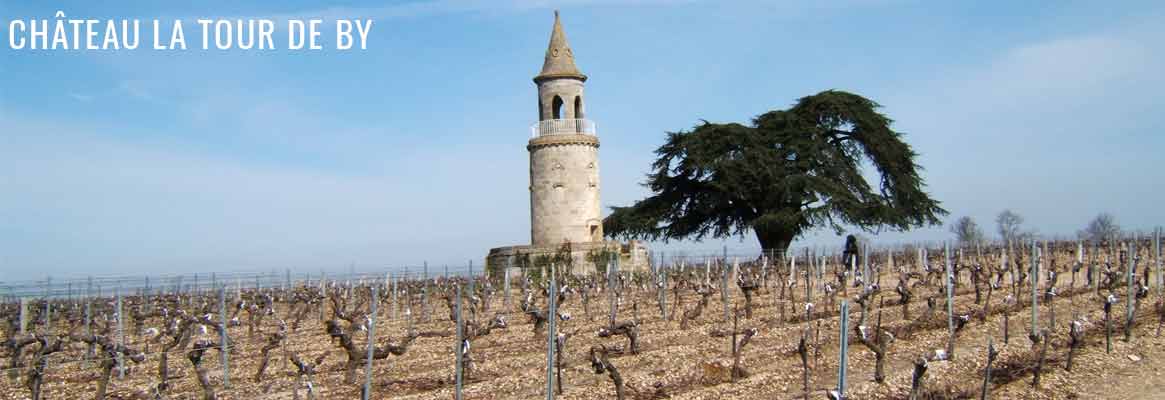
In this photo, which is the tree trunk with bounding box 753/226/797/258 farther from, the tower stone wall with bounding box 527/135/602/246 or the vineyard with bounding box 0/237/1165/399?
the vineyard with bounding box 0/237/1165/399

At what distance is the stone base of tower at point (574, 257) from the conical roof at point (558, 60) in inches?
237

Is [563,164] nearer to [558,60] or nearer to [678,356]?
[558,60]

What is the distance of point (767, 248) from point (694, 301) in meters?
14.1

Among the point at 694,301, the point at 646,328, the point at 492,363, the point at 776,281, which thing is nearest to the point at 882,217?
the point at 776,281

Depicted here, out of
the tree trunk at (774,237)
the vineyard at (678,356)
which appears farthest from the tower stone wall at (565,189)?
the vineyard at (678,356)

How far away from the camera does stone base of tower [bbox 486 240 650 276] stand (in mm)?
34438

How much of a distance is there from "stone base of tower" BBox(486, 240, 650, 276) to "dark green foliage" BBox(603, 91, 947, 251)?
4369mm

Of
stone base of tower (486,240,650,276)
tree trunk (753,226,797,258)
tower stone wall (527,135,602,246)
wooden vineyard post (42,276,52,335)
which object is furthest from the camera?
tree trunk (753,226,797,258)

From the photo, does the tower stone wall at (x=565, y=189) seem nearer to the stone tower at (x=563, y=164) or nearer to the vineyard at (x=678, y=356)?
the stone tower at (x=563, y=164)

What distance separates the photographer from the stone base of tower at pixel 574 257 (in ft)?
113

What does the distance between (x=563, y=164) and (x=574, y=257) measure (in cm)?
347

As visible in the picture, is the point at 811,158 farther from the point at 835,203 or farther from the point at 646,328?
the point at 646,328

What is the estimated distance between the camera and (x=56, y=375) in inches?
611

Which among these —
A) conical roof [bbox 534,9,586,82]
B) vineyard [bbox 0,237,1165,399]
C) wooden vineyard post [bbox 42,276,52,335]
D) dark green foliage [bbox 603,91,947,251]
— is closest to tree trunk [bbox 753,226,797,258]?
dark green foliage [bbox 603,91,947,251]
